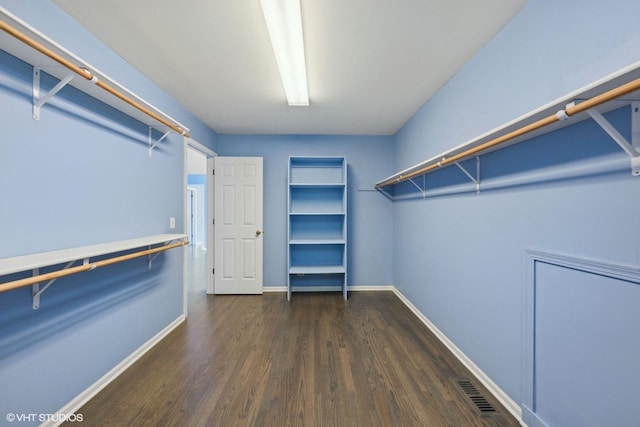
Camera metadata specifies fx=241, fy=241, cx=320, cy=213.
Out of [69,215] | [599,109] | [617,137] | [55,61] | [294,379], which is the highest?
[55,61]

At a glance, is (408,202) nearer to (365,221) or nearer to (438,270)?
(365,221)

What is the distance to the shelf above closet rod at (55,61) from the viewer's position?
97 centimetres

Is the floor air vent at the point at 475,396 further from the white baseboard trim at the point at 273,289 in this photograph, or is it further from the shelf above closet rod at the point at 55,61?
the shelf above closet rod at the point at 55,61

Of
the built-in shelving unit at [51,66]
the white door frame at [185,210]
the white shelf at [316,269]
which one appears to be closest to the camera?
the built-in shelving unit at [51,66]

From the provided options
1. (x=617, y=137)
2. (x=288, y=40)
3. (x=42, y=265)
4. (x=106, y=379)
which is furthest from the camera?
(x=106, y=379)

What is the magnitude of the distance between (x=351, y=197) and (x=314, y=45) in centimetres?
238

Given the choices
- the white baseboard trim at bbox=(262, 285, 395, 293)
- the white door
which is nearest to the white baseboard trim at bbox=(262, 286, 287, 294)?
the white baseboard trim at bbox=(262, 285, 395, 293)

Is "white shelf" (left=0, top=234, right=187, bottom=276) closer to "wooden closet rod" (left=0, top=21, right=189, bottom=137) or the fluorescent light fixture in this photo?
"wooden closet rod" (left=0, top=21, right=189, bottom=137)

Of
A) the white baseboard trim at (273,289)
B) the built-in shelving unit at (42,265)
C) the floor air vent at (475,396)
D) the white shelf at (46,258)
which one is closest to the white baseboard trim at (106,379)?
the built-in shelving unit at (42,265)

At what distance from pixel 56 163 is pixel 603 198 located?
276 cm

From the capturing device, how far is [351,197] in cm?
385

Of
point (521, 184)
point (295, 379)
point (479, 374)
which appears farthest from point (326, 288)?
point (521, 184)

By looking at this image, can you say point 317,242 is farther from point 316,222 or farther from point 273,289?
point 273,289

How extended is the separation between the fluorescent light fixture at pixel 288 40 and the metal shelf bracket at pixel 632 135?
1442 mm
